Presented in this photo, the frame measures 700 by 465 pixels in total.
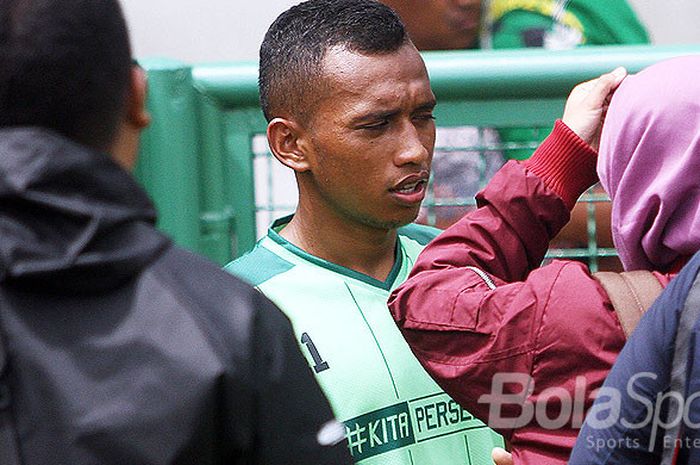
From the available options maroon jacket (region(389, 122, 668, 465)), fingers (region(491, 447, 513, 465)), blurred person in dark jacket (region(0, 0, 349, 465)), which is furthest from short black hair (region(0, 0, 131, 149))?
fingers (region(491, 447, 513, 465))

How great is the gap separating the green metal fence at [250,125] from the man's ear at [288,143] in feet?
0.78

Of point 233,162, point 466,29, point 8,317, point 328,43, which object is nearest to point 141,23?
point 466,29

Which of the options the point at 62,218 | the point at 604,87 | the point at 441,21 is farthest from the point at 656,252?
the point at 441,21

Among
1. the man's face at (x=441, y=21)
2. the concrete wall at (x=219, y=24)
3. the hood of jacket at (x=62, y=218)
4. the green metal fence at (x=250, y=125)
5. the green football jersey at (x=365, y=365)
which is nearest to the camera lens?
the hood of jacket at (x=62, y=218)

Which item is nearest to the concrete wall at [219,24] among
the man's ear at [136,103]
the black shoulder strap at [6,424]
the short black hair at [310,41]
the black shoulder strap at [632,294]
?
the short black hair at [310,41]

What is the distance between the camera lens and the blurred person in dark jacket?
56.1 inches

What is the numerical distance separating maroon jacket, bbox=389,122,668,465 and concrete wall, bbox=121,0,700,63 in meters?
2.27

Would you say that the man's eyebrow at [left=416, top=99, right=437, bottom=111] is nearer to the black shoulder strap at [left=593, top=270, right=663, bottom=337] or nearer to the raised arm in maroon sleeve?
the raised arm in maroon sleeve

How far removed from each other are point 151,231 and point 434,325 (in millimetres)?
650

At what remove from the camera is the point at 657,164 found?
6.33ft

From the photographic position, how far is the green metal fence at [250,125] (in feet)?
9.37

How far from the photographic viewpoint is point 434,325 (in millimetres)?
2035

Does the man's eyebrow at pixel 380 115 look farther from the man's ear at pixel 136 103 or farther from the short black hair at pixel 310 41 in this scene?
the man's ear at pixel 136 103

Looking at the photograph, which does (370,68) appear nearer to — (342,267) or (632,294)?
(342,267)
